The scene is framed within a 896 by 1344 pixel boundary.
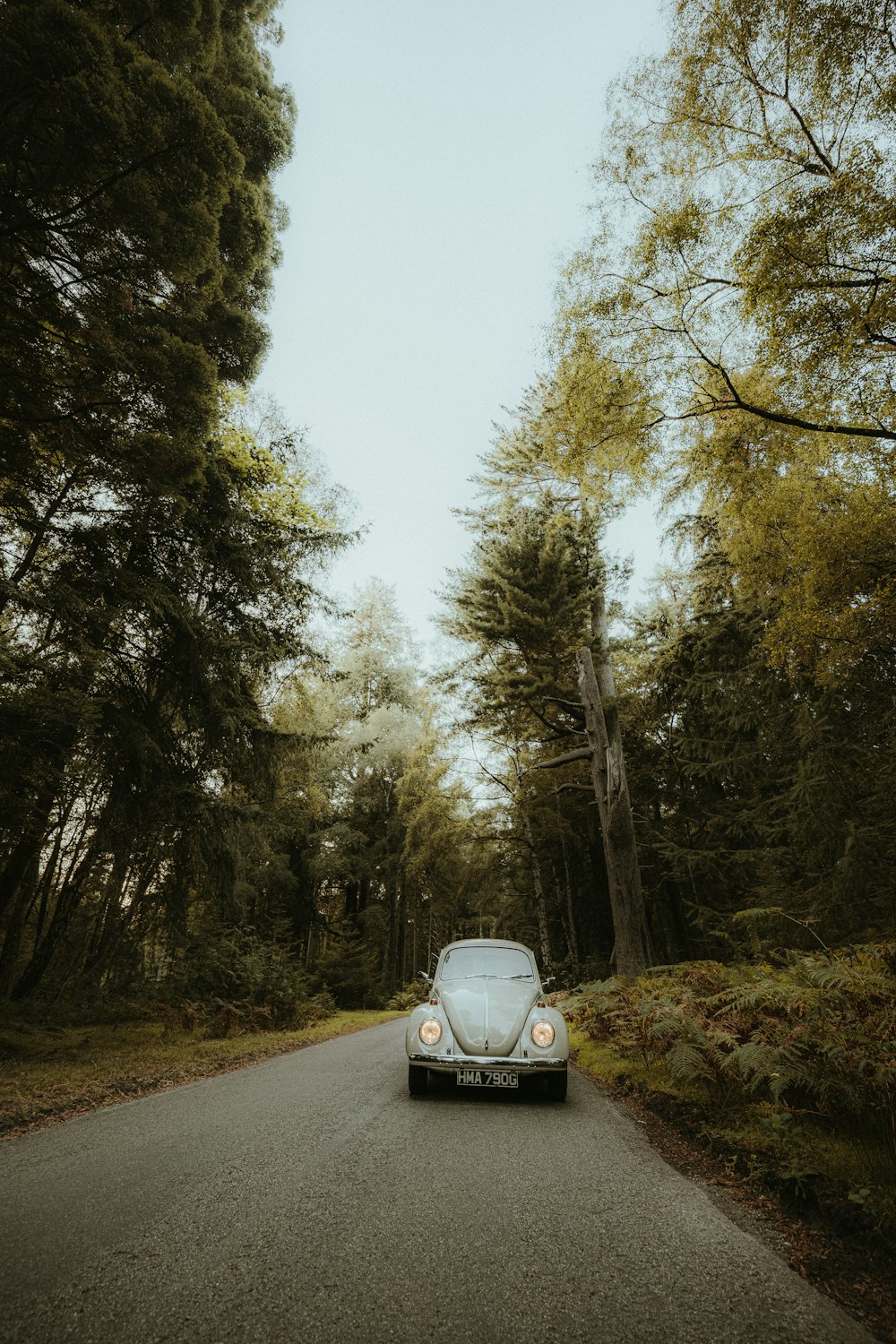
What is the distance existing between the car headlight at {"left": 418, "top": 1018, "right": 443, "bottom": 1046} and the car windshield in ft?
2.57

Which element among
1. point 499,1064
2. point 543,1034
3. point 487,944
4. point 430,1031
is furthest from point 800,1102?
point 487,944

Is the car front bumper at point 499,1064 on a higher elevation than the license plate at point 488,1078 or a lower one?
higher

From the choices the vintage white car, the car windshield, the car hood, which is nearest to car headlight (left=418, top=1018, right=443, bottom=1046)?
the vintage white car

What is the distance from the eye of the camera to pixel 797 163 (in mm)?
6797

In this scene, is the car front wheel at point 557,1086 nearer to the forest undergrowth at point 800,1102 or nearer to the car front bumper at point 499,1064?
the car front bumper at point 499,1064

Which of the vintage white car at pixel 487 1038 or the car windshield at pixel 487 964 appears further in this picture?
the car windshield at pixel 487 964

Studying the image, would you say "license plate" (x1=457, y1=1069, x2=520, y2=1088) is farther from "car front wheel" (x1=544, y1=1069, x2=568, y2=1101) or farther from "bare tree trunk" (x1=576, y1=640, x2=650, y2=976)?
"bare tree trunk" (x1=576, y1=640, x2=650, y2=976)

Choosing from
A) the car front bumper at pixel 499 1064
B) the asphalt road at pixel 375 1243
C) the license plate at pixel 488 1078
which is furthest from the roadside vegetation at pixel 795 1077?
the license plate at pixel 488 1078

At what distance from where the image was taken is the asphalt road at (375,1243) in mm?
1930

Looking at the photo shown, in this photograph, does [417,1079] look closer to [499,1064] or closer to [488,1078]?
[488,1078]

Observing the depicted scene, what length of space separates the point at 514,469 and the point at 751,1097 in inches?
575

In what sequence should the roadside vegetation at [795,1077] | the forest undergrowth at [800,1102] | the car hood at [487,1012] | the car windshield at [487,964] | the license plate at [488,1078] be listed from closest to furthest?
the forest undergrowth at [800,1102] < the roadside vegetation at [795,1077] < the license plate at [488,1078] < the car hood at [487,1012] < the car windshield at [487,964]

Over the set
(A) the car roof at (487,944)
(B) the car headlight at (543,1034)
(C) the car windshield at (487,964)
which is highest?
(A) the car roof at (487,944)

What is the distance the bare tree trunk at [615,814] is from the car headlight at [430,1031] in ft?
22.3
